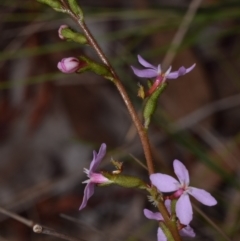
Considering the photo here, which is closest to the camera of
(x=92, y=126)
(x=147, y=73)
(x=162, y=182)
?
(x=162, y=182)

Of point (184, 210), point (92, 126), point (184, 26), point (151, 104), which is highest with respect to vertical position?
point (92, 126)

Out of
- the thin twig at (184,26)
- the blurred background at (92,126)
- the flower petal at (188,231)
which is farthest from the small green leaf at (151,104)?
the blurred background at (92,126)

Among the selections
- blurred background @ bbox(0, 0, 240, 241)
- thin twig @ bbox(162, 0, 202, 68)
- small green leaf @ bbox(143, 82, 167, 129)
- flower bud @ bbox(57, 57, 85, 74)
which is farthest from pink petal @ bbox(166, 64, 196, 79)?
blurred background @ bbox(0, 0, 240, 241)

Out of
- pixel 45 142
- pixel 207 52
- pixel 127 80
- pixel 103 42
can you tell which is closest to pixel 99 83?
pixel 103 42

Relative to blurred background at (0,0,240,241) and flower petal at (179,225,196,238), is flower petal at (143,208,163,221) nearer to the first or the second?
flower petal at (179,225,196,238)

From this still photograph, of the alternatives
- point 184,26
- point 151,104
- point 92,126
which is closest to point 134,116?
point 151,104

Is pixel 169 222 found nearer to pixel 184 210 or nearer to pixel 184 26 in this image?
pixel 184 210

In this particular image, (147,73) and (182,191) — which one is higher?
(147,73)

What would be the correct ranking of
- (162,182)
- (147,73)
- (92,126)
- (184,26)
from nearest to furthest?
(162,182) < (147,73) < (184,26) < (92,126)
